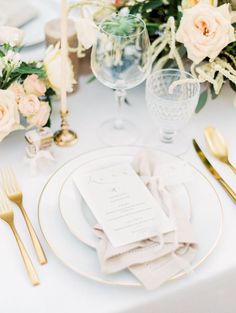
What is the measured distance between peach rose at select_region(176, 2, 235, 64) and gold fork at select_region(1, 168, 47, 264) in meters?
0.46

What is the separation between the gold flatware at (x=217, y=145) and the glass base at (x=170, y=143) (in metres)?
0.04

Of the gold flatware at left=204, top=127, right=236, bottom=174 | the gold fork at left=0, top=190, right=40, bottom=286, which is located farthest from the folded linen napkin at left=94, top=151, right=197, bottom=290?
the gold flatware at left=204, top=127, right=236, bottom=174

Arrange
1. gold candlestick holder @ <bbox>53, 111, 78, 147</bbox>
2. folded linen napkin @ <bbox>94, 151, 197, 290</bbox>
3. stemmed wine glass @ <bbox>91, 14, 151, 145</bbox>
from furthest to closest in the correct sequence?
gold candlestick holder @ <bbox>53, 111, 78, 147</bbox> < stemmed wine glass @ <bbox>91, 14, 151, 145</bbox> < folded linen napkin @ <bbox>94, 151, 197, 290</bbox>

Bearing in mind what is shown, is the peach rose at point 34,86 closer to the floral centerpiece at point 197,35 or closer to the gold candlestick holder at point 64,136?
the gold candlestick holder at point 64,136

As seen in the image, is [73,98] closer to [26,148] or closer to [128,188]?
[26,148]

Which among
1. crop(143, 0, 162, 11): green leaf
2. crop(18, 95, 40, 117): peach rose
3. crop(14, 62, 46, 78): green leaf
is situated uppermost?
crop(143, 0, 162, 11): green leaf

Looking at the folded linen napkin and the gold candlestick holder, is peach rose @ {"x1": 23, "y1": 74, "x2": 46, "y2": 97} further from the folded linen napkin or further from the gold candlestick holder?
the folded linen napkin

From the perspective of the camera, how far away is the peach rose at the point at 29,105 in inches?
43.2

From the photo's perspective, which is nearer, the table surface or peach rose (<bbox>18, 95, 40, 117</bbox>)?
the table surface

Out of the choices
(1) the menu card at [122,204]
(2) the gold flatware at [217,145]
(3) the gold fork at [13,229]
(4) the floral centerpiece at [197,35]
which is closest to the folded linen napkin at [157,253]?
(1) the menu card at [122,204]

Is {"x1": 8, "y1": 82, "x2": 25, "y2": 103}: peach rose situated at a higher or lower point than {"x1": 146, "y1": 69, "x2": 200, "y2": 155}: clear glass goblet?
higher

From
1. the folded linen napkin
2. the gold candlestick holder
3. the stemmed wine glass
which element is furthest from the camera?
the gold candlestick holder

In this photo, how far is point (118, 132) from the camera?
1.22 metres

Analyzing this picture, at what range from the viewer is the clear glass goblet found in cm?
110
